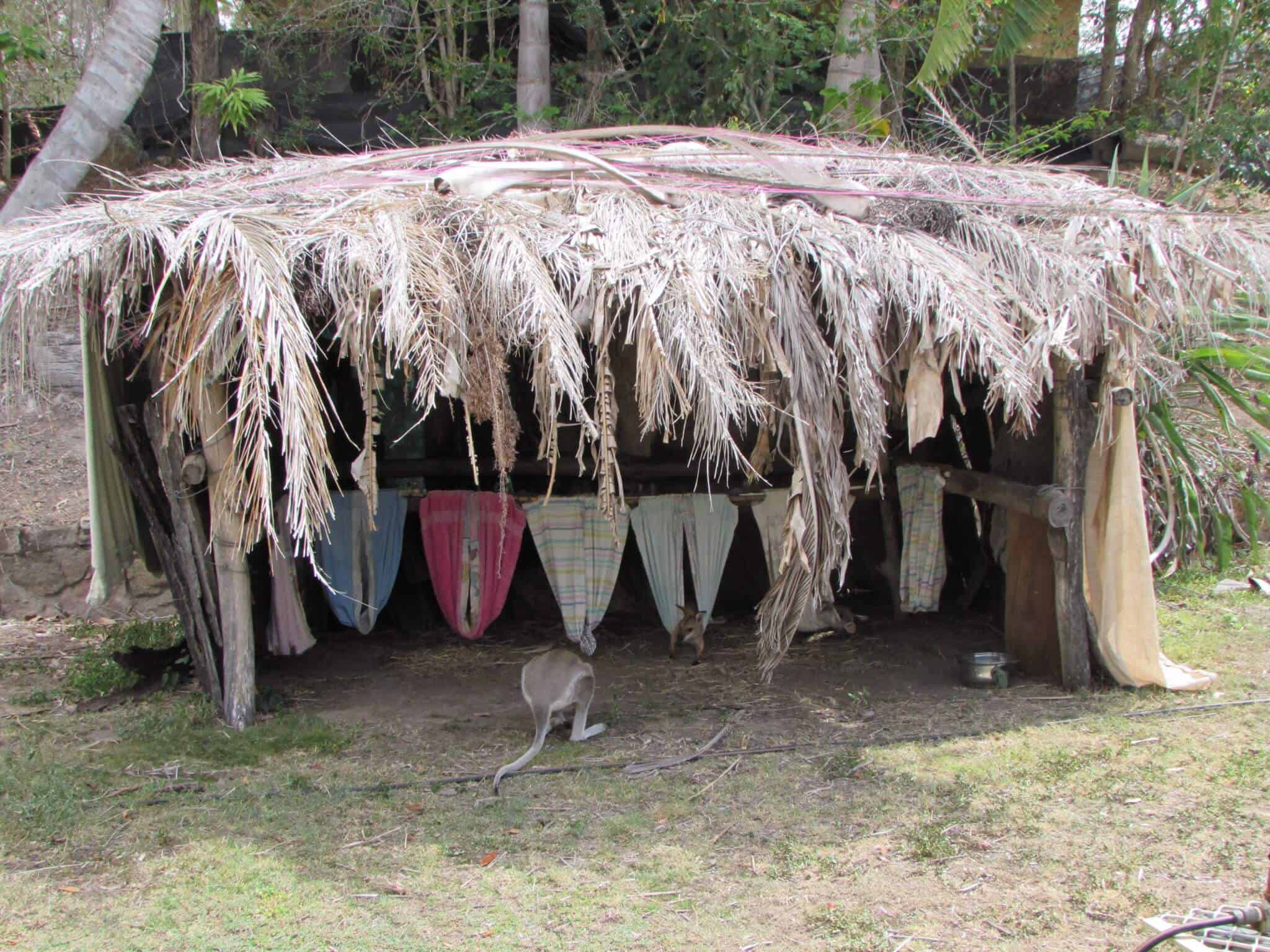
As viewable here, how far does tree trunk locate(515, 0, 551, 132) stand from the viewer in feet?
31.2

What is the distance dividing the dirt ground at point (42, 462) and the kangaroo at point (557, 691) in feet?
15.8

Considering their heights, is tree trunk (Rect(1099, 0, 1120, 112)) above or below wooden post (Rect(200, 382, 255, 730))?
above

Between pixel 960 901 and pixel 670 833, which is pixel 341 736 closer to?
pixel 670 833

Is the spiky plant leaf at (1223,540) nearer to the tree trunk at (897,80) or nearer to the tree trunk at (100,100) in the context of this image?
the tree trunk at (897,80)

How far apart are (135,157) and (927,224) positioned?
8.32 m

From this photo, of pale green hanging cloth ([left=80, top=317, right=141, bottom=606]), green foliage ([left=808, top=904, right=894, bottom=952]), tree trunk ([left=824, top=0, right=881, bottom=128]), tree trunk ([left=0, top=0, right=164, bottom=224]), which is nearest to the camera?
green foliage ([left=808, top=904, right=894, bottom=952])

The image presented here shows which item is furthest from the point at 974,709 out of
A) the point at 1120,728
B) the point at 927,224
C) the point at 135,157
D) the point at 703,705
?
the point at 135,157

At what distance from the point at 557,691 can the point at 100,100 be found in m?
5.14

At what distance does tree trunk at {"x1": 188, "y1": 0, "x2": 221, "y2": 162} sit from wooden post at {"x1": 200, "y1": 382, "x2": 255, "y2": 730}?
17.0 feet

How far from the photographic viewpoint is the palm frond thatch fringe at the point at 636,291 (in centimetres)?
459

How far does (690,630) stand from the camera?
7.01 meters

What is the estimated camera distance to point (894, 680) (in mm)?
6445

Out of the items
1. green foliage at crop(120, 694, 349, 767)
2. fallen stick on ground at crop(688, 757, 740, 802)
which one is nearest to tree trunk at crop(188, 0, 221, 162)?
green foliage at crop(120, 694, 349, 767)

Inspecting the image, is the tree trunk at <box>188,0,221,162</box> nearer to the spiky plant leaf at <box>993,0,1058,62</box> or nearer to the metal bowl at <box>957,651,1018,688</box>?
the spiky plant leaf at <box>993,0,1058,62</box>
